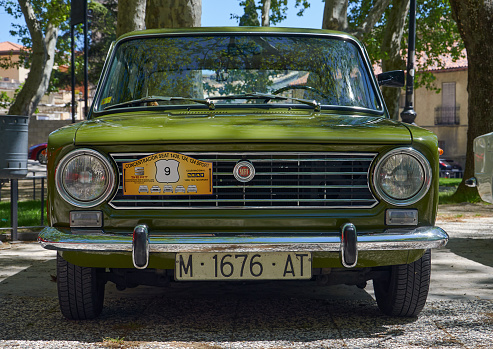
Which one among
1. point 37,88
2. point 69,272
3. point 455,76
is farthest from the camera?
point 455,76

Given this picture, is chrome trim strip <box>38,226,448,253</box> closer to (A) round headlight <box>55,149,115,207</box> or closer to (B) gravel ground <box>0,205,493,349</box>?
(A) round headlight <box>55,149,115,207</box>

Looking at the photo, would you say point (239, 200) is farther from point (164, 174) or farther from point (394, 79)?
point (394, 79)

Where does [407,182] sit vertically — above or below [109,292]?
above

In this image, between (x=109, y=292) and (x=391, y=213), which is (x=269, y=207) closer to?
(x=391, y=213)

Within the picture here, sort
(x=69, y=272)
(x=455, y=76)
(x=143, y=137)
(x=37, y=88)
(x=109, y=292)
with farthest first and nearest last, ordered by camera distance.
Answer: (x=455, y=76), (x=37, y=88), (x=109, y=292), (x=69, y=272), (x=143, y=137)

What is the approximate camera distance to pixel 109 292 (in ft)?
17.3

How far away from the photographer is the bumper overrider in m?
3.64

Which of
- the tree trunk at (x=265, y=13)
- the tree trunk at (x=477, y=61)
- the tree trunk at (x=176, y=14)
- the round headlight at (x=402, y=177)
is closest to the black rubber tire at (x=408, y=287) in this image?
the round headlight at (x=402, y=177)

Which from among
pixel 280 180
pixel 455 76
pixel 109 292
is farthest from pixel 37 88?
pixel 455 76

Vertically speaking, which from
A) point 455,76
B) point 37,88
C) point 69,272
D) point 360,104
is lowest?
point 69,272

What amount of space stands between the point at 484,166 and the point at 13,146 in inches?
205

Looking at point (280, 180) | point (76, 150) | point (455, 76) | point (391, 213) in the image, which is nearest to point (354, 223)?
point (391, 213)

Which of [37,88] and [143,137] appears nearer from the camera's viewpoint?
[143,137]

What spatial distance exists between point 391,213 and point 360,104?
1220 millimetres
